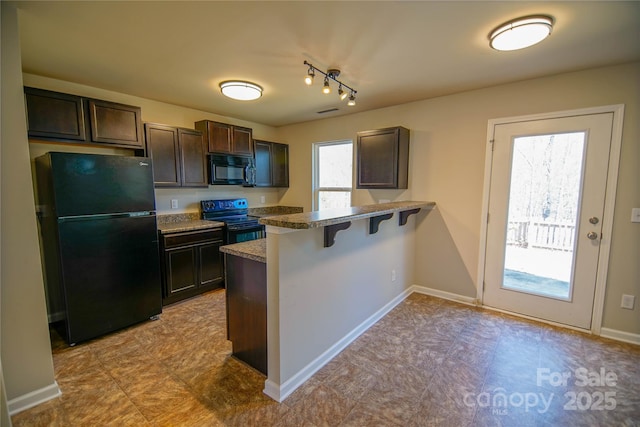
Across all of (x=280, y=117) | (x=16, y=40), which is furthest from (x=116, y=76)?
(x=280, y=117)

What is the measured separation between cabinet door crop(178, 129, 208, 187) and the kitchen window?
1.78 metres

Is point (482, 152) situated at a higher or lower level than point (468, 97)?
lower

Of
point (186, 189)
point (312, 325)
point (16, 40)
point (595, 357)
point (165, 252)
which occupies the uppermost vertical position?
point (16, 40)

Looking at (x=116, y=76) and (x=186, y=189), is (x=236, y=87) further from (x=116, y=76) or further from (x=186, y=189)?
(x=186, y=189)

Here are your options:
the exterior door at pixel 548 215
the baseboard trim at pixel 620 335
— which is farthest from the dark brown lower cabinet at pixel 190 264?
the baseboard trim at pixel 620 335

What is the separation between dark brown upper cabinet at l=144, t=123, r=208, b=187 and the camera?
10.7 ft

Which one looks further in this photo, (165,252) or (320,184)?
(320,184)

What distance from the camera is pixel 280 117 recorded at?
4309 millimetres

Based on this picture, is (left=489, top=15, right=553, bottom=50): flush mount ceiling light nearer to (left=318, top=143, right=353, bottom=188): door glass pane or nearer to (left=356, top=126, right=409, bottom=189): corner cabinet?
(left=356, top=126, right=409, bottom=189): corner cabinet

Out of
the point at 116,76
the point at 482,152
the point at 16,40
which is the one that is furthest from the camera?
the point at 482,152

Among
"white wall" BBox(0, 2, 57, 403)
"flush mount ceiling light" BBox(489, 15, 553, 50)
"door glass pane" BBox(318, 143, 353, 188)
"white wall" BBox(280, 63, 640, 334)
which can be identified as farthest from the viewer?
"door glass pane" BBox(318, 143, 353, 188)

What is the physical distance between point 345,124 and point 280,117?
104 centimetres

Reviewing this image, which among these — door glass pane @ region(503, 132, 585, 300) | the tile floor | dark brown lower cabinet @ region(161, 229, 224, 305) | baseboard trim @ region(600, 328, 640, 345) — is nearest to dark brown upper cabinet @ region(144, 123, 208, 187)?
dark brown lower cabinet @ region(161, 229, 224, 305)

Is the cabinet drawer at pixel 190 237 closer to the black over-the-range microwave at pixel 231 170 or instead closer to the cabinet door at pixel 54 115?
the black over-the-range microwave at pixel 231 170
